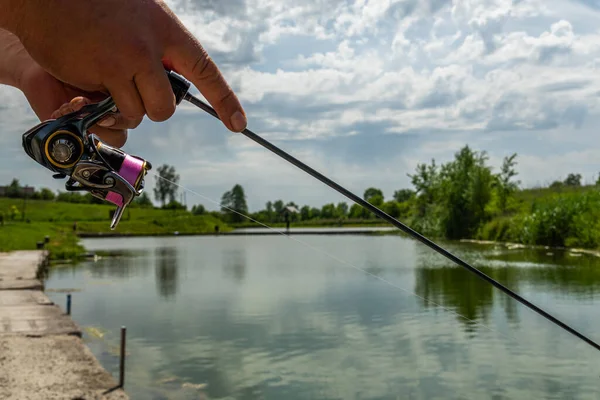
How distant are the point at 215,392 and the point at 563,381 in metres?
3.97

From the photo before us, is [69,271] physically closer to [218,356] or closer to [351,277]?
[351,277]

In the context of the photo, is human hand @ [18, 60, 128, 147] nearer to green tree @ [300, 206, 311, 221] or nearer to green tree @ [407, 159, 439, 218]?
green tree @ [407, 159, 439, 218]

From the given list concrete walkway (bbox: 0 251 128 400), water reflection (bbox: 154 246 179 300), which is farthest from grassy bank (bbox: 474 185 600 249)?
concrete walkway (bbox: 0 251 128 400)

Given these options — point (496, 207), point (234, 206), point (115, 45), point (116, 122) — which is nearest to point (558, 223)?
point (496, 207)

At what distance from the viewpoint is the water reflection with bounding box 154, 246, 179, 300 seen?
17031 mm

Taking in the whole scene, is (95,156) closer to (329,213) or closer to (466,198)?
(466,198)

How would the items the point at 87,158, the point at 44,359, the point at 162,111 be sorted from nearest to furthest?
1. the point at 162,111
2. the point at 87,158
3. the point at 44,359

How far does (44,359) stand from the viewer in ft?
22.6

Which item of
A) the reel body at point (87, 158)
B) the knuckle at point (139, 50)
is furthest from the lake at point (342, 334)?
the knuckle at point (139, 50)

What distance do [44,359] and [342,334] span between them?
5186mm

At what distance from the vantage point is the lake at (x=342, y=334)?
7957 millimetres

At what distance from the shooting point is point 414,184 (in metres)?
48.3

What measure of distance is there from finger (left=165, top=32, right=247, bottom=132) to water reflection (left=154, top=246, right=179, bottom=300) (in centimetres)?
1516

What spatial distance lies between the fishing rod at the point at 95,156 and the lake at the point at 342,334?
4.72ft
